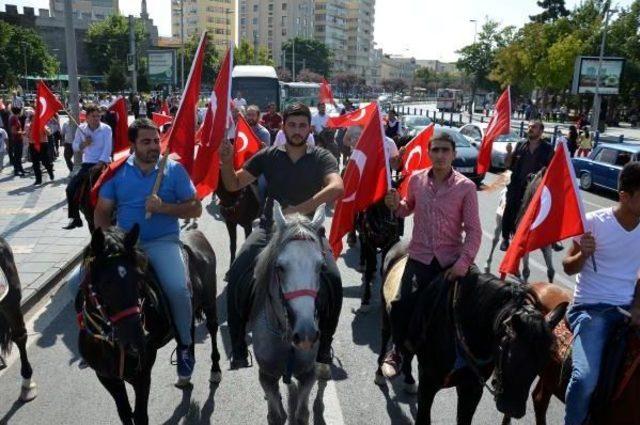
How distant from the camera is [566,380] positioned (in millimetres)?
3814

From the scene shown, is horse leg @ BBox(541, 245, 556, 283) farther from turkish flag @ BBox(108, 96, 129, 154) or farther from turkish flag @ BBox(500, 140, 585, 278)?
turkish flag @ BBox(108, 96, 129, 154)

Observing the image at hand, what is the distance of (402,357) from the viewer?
192 inches

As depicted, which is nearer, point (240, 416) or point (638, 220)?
point (638, 220)

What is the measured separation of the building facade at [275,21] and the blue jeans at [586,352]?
134718 millimetres

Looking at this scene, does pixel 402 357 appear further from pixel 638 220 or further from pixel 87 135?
pixel 87 135

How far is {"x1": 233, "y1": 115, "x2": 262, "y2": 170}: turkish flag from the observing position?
28.4 ft

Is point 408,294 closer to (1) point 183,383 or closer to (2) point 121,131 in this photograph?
(1) point 183,383

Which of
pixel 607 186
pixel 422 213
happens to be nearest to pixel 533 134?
pixel 422 213

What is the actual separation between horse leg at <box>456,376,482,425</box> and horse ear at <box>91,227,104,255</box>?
8.69 ft

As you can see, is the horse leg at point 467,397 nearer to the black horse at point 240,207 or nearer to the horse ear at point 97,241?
the horse ear at point 97,241

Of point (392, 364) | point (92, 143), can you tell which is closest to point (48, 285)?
point (92, 143)

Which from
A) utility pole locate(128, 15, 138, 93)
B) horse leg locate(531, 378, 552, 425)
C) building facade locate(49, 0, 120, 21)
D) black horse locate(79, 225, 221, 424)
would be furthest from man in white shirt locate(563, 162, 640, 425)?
building facade locate(49, 0, 120, 21)

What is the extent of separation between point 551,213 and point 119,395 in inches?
137

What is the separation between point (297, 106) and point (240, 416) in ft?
8.74
